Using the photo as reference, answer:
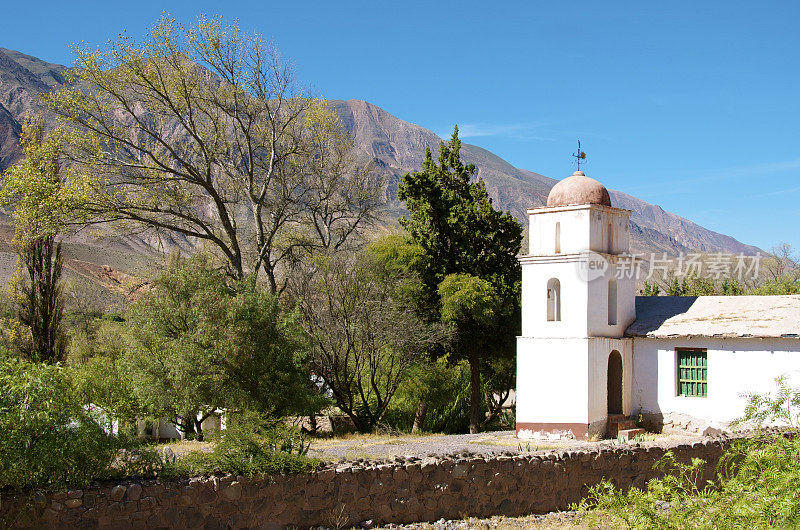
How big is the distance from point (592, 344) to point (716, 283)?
2836 cm

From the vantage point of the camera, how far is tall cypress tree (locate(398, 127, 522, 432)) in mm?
28834

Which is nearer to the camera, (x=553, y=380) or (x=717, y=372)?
(x=717, y=372)

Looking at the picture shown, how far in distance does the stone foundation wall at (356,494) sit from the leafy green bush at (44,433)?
29cm

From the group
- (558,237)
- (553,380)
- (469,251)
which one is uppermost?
(469,251)

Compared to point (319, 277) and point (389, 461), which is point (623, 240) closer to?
point (319, 277)

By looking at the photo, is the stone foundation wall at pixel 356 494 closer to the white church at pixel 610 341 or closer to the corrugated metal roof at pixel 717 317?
the white church at pixel 610 341

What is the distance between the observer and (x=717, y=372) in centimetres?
2112

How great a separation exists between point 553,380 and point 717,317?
5.52 meters

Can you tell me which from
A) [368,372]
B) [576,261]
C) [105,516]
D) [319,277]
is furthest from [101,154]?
[105,516]

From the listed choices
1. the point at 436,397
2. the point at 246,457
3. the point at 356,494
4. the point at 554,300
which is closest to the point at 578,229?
the point at 554,300

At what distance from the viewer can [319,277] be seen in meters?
27.3

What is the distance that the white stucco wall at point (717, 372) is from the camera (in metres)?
20.1

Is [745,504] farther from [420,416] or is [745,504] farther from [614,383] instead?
[420,416]

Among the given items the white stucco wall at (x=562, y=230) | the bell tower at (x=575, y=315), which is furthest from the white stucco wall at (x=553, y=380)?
the white stucco wall at (x=562, y=230)
